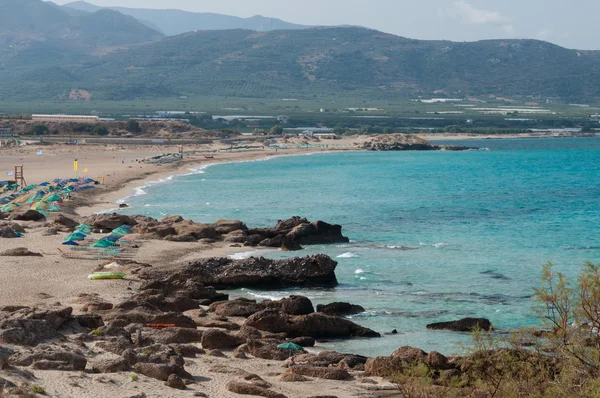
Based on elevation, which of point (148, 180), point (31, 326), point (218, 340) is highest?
point (31, 326)

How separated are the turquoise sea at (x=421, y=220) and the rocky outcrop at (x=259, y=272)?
28.8 inches

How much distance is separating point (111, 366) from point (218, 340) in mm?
4161

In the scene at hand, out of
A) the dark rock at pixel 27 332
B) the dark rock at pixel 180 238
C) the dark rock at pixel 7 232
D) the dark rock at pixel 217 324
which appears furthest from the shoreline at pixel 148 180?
the dark rock at pixel 27 332

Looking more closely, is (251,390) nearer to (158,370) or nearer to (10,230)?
(158,370)

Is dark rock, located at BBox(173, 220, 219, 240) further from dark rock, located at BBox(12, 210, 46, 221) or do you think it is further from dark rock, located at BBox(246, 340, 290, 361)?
dark rock, located at BBox(246, 340, 290, 361)

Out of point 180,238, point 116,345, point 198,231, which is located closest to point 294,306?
point 116,345

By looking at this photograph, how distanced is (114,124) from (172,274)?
10443 centimetres

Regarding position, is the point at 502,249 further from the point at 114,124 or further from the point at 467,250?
the point at 114,124

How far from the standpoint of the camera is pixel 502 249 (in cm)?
3828

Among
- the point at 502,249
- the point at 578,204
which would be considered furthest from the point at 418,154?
the point at 502,249

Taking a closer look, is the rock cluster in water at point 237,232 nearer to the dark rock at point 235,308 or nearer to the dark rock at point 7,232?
the dark rock at point 7,232

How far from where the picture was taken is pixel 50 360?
16.7m

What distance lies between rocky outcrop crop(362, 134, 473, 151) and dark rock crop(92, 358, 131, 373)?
109571 millimetres

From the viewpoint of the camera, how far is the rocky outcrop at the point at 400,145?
418 ft
